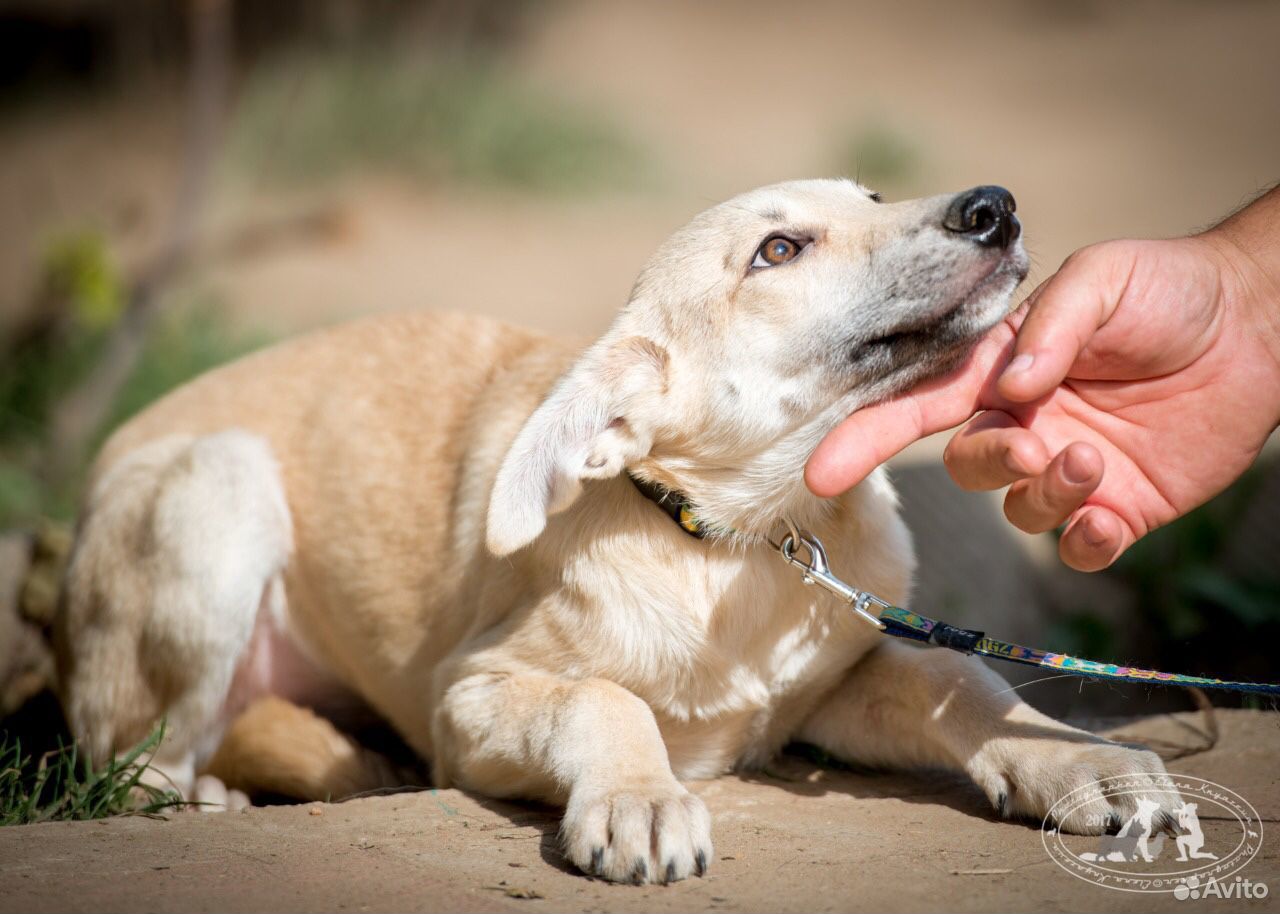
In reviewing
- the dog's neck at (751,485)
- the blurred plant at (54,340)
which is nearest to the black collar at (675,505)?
the dog's neck at (751,485)

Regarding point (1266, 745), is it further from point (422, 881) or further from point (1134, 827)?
point (422, 881)

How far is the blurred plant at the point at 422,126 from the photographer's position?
10.2 m

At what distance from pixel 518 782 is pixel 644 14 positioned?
39.3 feet

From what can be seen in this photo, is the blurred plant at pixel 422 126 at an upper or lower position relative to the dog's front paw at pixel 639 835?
upper

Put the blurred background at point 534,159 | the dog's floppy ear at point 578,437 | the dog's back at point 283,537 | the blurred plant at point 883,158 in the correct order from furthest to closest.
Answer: the blurred plant at point 883,158, the blurred background at point 534,159, the dog's back at point 283,537, the dog's floppy ear at point 578,437

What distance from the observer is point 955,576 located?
5113 millimetres

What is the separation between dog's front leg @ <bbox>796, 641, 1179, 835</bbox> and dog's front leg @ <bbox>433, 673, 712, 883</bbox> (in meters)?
0.68

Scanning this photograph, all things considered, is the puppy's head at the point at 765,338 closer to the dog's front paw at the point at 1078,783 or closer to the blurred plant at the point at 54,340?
the dog's front paw at the point at 1078,783

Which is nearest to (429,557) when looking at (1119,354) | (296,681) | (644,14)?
(296,681)

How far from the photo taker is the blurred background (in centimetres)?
607

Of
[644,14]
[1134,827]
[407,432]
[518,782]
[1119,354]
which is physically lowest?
[518,782]

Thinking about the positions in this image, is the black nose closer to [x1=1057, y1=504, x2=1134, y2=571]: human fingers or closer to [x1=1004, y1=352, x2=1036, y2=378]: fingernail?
[x1=1004, y1=352, x2=1036, y2=378]: fingernail

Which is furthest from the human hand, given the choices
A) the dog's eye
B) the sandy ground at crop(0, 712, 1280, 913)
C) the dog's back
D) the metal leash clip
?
the dog's back

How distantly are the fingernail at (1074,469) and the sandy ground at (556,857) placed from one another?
0.79 metres
